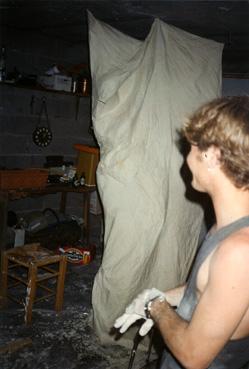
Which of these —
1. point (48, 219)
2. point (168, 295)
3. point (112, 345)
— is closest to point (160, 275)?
point (112, 345)

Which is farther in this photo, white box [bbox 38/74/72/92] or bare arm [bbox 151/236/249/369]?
white box [bbox 38/74/72/92]

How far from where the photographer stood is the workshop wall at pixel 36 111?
173 inches

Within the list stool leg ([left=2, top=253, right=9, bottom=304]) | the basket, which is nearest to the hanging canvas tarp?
stool leg ([left=2, top=253, right=9, bottom=304])

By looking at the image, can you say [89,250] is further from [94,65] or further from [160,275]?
[94,65]

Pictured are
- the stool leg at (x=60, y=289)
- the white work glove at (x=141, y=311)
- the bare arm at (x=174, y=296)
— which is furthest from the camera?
the stool leg at (x=60, y=289)

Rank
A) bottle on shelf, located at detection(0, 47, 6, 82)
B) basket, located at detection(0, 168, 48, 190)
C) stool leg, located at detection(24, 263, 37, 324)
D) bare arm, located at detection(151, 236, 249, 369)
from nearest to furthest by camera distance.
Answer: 1. bare arm, located at detection(151, 236, 249, 369)
2. stool leg, located at detection(24, 263, 37, 324)
3. basket, located at detection(0, 168, 48, 190)
4. bottle on shelf, located at detection(0, 47, 6, 82)

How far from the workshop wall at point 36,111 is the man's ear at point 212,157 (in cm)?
363

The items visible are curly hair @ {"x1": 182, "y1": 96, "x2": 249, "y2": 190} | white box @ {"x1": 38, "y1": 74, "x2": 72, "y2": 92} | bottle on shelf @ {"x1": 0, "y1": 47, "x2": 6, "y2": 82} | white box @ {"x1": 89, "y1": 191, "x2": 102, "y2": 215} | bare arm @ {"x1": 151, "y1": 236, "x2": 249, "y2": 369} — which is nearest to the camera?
bare arm @ {"x1": 151, "y1": 236, "x2": 249, "y2": 369}

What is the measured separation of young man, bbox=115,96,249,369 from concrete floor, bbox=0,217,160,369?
1242 mm

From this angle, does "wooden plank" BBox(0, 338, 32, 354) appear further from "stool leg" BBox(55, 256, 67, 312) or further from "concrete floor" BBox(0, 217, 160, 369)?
"stool leg" BBox(55, 256, 67, 312)

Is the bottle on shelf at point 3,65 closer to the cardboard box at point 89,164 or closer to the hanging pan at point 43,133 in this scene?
the hanging pan at point 43,133

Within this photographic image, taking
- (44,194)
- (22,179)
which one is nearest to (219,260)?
(22,179)

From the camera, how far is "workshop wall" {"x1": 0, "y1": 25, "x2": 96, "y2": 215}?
14.4ft

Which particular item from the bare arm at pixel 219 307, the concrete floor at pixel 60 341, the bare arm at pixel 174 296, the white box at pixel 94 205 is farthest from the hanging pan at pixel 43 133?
the bare arm at pixel 219 307
